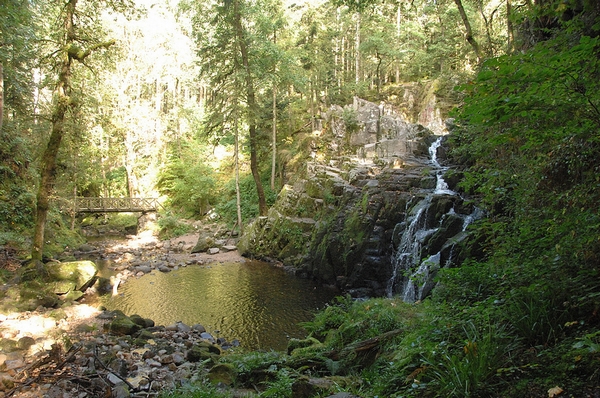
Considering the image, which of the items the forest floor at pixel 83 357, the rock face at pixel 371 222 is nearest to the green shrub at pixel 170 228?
the rock face at pixel 371 222

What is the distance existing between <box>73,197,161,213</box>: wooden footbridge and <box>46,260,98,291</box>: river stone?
1169 cm

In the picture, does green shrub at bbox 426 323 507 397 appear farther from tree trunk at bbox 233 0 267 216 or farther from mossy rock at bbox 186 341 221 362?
tree trunk at bbox 233 0 267 216

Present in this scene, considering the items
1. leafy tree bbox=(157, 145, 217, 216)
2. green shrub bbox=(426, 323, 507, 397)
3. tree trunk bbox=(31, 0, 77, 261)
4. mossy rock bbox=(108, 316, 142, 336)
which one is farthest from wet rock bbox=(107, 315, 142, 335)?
leafy tree bbox=(157, 145, 217, 216)

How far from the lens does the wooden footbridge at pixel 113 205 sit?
21.3 meters

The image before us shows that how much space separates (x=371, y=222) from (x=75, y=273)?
1006cm

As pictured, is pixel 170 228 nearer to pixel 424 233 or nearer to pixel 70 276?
pixel 70 276

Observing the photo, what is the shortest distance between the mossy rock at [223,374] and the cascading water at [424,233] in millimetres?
5846

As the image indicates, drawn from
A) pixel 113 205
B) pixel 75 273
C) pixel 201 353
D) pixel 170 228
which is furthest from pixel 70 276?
pixel 113 205

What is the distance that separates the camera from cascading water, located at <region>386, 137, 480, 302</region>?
9.88m

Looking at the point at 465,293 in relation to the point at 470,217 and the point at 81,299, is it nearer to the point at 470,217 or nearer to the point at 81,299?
the point at 470,217

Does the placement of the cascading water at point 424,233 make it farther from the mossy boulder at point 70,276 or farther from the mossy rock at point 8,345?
the mossy boulder at point 70,276

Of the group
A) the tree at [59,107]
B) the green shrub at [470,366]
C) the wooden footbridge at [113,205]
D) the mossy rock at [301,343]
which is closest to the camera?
the green shrub at [470,366]

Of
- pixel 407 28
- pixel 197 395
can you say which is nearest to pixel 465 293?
pixel 197 395

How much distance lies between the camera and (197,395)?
12.6ft
